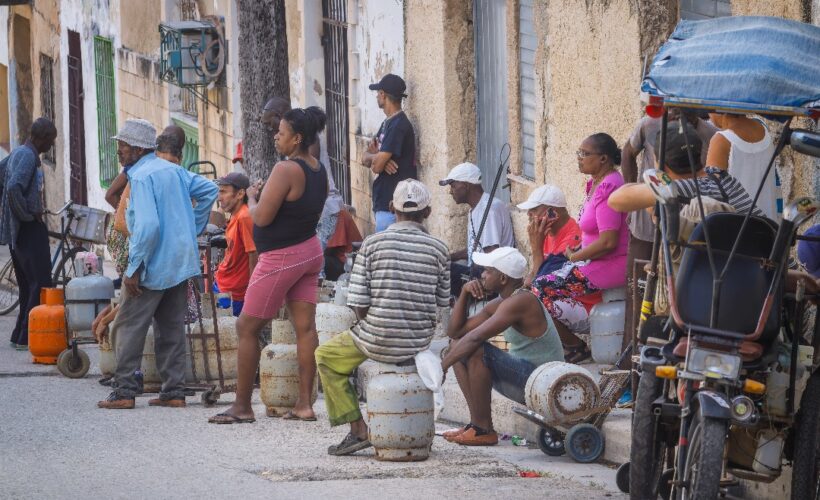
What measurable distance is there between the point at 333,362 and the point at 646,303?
2161 mm

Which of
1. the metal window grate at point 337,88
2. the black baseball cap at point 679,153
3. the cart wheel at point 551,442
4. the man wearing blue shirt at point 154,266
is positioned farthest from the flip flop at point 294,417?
the metal window grate at point 337,88

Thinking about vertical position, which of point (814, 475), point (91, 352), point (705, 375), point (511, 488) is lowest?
point (91, 352)

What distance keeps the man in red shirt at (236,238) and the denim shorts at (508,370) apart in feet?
9.85

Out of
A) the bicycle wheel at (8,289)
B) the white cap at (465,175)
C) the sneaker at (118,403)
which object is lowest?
the bicycle wheel at (8,289)

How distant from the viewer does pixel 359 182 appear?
15.2 m

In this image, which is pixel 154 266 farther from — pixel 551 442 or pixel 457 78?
pixel 457 78

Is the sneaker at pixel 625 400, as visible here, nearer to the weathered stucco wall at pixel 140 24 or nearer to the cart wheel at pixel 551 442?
the cart wheel at pixel 551 442

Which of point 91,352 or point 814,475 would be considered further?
point 91,352

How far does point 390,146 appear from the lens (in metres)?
13.2

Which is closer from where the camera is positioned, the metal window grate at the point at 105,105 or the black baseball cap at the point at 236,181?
the black baseball cap at the point at 236,181

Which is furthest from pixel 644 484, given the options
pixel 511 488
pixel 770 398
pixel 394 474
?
pixel 394 474

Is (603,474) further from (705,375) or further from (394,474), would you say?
(705,375)

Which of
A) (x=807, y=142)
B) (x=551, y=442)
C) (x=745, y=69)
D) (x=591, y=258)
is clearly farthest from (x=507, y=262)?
(x=807, y=142)

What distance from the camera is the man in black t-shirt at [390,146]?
43.1ft
